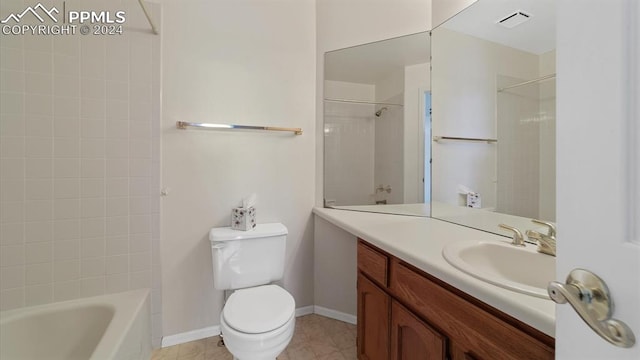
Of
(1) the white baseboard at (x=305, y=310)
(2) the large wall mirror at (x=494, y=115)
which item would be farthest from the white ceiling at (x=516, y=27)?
(1) the white baseboard at (x=305, y=310)

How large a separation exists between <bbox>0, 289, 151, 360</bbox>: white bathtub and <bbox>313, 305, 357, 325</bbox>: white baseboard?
107 centimetres

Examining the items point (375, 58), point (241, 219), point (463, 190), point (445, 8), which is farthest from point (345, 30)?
point (241, 219)

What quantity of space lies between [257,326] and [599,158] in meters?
1.19

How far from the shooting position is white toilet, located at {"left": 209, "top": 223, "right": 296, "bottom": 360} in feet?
3.52

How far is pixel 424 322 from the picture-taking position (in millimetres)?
872

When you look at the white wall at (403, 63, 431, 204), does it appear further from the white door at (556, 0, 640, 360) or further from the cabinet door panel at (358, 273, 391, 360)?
the white door at (556, 0, 640, 360)

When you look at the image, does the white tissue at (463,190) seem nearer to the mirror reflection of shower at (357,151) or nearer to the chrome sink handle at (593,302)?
the mirror reflection of shower at (357,151)

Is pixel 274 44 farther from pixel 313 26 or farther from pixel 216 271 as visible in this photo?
pixel 216 271

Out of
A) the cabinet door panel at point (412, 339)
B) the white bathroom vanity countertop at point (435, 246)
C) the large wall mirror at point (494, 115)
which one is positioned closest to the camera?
the white bathroom vanity countertop at point (435, 246)

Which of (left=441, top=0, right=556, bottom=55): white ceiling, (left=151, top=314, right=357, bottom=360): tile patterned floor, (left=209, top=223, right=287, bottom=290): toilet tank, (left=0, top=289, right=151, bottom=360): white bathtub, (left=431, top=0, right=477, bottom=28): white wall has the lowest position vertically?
(left=151, top=314, right=357, bottom=360): tile patterned floor

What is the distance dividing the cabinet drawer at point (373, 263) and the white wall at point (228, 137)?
68 cm

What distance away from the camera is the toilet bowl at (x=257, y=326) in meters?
1.06

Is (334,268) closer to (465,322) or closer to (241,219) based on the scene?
(241,219)

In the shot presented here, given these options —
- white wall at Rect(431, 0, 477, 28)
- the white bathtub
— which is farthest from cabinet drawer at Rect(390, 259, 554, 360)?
white wall at Rect(431, 0, 477, 28)
